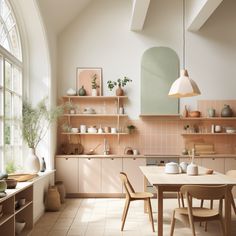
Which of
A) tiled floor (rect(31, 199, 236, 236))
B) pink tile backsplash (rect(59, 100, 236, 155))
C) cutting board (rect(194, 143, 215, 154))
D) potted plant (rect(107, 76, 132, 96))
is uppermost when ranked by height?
potted plant (rect(107, 76, 132, 96))

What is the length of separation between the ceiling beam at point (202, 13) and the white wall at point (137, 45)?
364 mm

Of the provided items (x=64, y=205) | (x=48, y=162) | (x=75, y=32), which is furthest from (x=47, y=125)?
(x=75, y=32)

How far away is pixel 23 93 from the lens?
22.5 ft

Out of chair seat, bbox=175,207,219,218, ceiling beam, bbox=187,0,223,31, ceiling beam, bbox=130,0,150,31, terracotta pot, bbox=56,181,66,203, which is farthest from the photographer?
terracotta pot, bbox=56,181,66,203

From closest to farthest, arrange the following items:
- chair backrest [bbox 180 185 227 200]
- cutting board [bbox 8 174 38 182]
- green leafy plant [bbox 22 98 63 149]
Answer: chair backrest [bbox 180 185 227 200]
cutting board [bbox 8 174 38 182]
green leafy plant [bbox 22 98 63 149]

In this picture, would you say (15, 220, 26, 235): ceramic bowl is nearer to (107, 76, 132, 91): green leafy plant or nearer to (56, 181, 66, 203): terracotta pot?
(56, 181, 66, 203): terracotta pot

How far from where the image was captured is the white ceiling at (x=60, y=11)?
6.49m

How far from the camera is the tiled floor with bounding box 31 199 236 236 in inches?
199

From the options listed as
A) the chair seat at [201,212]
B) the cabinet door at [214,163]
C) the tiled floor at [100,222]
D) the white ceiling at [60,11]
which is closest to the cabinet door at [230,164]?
the cabinet door at [214,163]

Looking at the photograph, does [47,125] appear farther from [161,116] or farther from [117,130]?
[161,116]

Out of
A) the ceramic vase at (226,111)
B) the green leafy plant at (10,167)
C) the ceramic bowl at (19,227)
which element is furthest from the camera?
the ceramic vase at (226,111)

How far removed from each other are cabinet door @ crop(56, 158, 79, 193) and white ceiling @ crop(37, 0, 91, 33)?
270cm

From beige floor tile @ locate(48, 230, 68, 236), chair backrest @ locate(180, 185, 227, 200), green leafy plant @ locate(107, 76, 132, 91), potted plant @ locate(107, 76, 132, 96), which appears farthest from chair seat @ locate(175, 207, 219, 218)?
green leafy plant @ locate(107, 76, 132, 91)

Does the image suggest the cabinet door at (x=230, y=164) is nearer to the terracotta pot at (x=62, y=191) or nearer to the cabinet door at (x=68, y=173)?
the cabinet door at (x=68, y=173)
